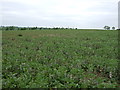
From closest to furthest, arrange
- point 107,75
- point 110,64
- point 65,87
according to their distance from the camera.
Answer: point 65,87, point 107,75, point 110,64

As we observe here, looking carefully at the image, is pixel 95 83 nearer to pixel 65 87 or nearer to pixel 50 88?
pixel 65 87

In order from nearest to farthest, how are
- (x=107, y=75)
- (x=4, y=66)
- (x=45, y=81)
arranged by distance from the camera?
(x=45, y=81), (x=107, y=75), (x=4, y=66)

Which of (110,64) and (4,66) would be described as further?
(110,64)

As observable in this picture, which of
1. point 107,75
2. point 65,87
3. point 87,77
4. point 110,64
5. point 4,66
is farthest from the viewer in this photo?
point 110,64

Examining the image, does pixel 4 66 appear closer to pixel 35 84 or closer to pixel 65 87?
pixel 35 84

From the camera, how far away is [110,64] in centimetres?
840

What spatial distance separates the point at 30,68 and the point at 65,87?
263 centimetres

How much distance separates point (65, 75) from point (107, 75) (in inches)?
86.1

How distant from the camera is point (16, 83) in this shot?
229 inches

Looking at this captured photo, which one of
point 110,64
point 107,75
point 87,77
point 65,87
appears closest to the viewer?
point 65,87

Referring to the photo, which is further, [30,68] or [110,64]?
[110,64]

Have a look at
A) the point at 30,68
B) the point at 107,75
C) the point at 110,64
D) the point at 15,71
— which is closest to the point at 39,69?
the point at 30,68

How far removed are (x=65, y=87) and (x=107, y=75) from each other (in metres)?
2.71


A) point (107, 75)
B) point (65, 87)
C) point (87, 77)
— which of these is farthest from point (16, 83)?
Result: point (107, 75)
